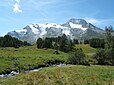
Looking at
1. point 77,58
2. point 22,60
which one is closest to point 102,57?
→ point 77,58

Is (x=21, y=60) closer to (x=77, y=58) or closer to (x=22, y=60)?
(x=22, y=60)

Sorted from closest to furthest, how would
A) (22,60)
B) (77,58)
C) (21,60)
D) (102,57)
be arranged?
(21,60), (22,60), (77,58), (102,57)

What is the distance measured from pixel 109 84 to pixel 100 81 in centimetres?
220

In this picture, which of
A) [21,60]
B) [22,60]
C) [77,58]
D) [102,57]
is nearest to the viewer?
[21,60]

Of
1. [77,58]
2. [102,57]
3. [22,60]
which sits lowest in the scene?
[102,57]

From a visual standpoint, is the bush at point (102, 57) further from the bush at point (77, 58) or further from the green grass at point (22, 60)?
the bush at point (77, 58)

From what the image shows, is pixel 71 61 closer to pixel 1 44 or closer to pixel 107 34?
pixel 107 34

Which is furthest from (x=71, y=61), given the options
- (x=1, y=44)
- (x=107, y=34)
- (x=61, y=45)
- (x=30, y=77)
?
(x=1, y=44)

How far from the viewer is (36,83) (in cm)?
2702

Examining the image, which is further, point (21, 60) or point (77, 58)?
point (77, 58)

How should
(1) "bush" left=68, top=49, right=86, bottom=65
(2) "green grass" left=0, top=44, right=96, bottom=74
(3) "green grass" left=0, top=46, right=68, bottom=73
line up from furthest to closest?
1. (1) "bush" left=68, top=49, right=86, bottom=65
2. (2) "green grass" left=0, top=44, right=96, bottom=74
3. (3) "green grass" left=0, top=46, right=68, bottom=73

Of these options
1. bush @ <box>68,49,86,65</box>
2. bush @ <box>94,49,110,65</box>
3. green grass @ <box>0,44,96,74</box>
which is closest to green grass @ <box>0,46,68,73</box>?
green grass @ <box>0,44,96,74</box>

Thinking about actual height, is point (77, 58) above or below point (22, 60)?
above

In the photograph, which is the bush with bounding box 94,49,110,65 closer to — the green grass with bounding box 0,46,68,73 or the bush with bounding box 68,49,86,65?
the bush with bounding box 68,49,86,65
